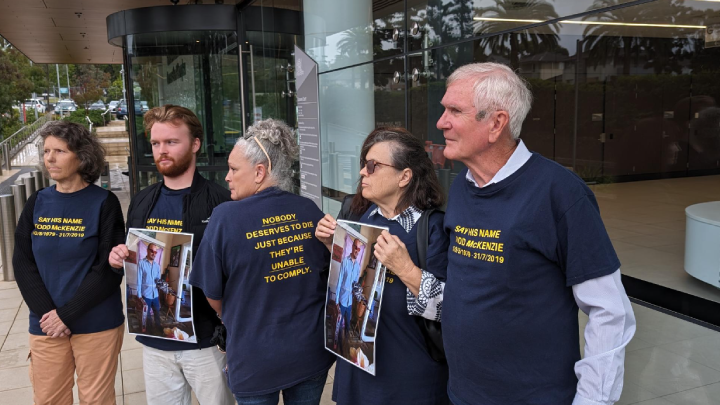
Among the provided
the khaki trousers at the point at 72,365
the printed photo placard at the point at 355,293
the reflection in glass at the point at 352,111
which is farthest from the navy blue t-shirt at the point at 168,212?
the reflection in glass at the point at 352,111

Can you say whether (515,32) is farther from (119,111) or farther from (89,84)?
(89,84)

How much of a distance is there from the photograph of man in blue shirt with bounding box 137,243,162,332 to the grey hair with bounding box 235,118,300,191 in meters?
0.74

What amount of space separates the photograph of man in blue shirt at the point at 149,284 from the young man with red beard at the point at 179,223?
12 cm

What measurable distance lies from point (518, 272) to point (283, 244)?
100 cm

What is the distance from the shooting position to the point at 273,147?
257 cm

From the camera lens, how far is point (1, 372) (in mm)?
5070

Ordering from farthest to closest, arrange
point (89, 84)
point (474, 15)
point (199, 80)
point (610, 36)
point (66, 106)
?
point (66, 106)
point (89, 84)
point (199, 80)
point (474, 15)
point (610, 36)

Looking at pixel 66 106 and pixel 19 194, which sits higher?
pixel 66 106

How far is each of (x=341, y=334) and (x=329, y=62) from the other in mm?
4240

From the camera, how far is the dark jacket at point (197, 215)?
113 inches

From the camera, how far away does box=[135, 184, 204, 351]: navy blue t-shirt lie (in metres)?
2.91

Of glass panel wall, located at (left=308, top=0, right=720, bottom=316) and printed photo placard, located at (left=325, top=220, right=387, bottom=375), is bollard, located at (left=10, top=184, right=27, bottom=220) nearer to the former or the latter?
glass panel wall, located at (left=308, top=0, right=720, bottom=316)

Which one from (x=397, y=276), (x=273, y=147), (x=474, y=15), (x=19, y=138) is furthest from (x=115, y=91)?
(x=397, y=276)

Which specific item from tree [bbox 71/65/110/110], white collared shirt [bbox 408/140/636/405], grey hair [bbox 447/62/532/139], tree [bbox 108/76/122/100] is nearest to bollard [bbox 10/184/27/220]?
grey hair [bbox 447/62/532/139]
